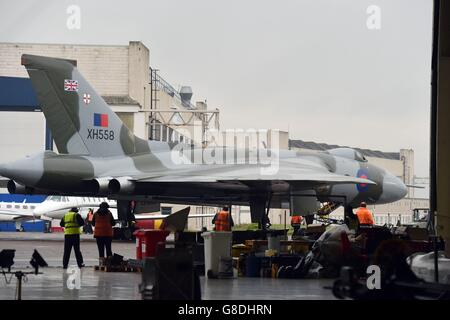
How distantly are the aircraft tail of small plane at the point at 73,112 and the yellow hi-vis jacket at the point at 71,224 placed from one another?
1338cm

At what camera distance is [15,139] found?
220ft

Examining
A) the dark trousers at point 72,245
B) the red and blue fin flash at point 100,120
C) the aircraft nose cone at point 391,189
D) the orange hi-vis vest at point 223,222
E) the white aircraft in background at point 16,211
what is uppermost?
the red and blue fin flash at point 100,120

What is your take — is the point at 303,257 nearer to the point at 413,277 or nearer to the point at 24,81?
the point at 413,277

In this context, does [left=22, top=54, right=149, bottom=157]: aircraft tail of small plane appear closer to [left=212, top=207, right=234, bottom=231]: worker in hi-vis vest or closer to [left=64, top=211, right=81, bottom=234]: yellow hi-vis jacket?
[left=212, top=207, right=234, bottom=231]: worker in hi-vis vest

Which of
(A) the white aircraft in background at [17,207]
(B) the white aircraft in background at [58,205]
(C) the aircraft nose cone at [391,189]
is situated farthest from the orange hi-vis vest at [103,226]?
(A) the white aircraft in background at [17,207]

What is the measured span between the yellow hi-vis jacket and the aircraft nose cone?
1979cm

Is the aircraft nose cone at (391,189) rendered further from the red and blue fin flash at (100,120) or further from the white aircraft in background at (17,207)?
the white aircraft in background at (17,207)

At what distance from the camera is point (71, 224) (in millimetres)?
22938

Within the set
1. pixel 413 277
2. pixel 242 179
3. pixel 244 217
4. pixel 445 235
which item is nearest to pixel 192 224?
pixel 244 217

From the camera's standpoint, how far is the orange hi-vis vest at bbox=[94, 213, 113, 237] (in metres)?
24.2

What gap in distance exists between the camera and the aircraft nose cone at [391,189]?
4025 cm

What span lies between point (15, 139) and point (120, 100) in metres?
7.64

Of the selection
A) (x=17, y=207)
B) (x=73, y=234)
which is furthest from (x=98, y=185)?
(x=17, y=207)
